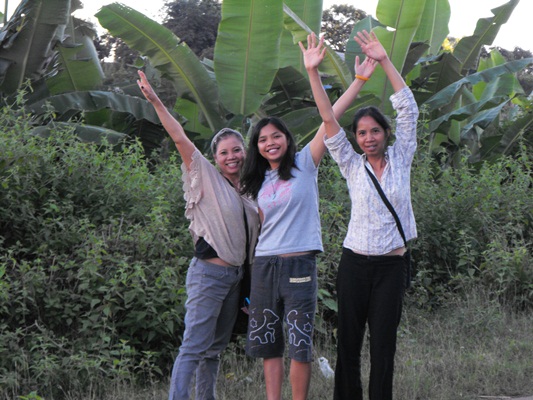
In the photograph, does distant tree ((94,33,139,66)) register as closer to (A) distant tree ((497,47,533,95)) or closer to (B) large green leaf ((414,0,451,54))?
(B) large green leaf ((414,0,451,54))

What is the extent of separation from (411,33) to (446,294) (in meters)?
4.23

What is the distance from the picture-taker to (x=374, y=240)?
155 inches

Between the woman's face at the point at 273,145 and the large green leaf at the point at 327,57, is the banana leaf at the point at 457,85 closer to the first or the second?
the large green leaf at the point at 327,57

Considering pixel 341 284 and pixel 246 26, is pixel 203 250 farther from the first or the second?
pixel 246 26

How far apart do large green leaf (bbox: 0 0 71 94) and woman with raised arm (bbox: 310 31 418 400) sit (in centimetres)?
630

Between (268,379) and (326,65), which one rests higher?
(326,65)

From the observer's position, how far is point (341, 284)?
4.05 meters

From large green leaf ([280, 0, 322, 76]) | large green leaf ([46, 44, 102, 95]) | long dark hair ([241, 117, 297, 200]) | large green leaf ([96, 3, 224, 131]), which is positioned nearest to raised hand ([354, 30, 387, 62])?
long dark hair ([241, 117, 297, 200])

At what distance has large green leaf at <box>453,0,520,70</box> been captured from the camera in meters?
10.9

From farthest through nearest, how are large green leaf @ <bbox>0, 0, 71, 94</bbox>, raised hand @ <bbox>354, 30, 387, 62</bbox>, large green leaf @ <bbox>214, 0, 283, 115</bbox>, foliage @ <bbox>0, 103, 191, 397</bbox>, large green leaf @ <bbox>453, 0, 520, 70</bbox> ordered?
large green leaf @ <bbox>453, 0, 520, 70</bbox> → large green leaf @ <bbox>0, 0, 71, 94</bbox> → large green leaf @ <bbox>214, 0, 283, 115</bbox> → foliage @ <bbox>0, 103, 191, 397</bbox> → raised hand @ <bbox>354, 30, 387, 62</bbox>

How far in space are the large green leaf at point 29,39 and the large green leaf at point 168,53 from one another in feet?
2.60

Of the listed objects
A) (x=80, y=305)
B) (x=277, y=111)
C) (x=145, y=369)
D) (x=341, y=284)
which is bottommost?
(x=145, y=369)

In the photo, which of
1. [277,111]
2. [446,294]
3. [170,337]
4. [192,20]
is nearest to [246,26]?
[277,111]

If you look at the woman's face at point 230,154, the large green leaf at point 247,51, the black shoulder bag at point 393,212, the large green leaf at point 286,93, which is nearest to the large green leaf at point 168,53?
the large green leaf at point 247,51
